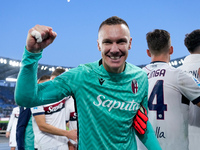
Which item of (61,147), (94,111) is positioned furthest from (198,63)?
(61,147)

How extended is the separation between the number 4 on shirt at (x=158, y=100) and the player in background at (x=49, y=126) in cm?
149

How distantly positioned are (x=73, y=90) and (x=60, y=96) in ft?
0.37

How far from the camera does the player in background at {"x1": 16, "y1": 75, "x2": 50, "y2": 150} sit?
13.7ft

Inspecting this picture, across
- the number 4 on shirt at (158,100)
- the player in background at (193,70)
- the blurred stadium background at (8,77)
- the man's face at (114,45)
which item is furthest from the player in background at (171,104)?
the blurred stadium background at (8,77)

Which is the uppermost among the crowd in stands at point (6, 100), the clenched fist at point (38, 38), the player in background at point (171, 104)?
the clenched fist at point (38, 38)

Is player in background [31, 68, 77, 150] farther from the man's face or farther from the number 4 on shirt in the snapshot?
the man's face

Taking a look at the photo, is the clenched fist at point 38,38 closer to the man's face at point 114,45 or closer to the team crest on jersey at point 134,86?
the man's face at point 114,45

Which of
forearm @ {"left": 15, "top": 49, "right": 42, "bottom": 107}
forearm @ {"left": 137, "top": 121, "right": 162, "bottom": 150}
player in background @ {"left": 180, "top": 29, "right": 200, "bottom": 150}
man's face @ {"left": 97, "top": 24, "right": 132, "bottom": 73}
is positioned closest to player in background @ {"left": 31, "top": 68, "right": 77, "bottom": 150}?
player in background @ {"left": 180, "top": 29, "right": 200, "bottom": 150}

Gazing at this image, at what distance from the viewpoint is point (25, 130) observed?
4.26m

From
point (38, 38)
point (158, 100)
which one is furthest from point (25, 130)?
point (38, 38)

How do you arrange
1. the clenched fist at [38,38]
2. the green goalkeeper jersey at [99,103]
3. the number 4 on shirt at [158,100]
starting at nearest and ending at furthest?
the clenched fist at [38,38]
the green goalkeeper jersey at [99,103]
the number 4 on shirt at [158,100]

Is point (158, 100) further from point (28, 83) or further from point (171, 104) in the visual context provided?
point (28, 83)

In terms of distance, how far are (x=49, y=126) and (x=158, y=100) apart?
176cm

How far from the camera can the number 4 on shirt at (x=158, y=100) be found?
2.67m
